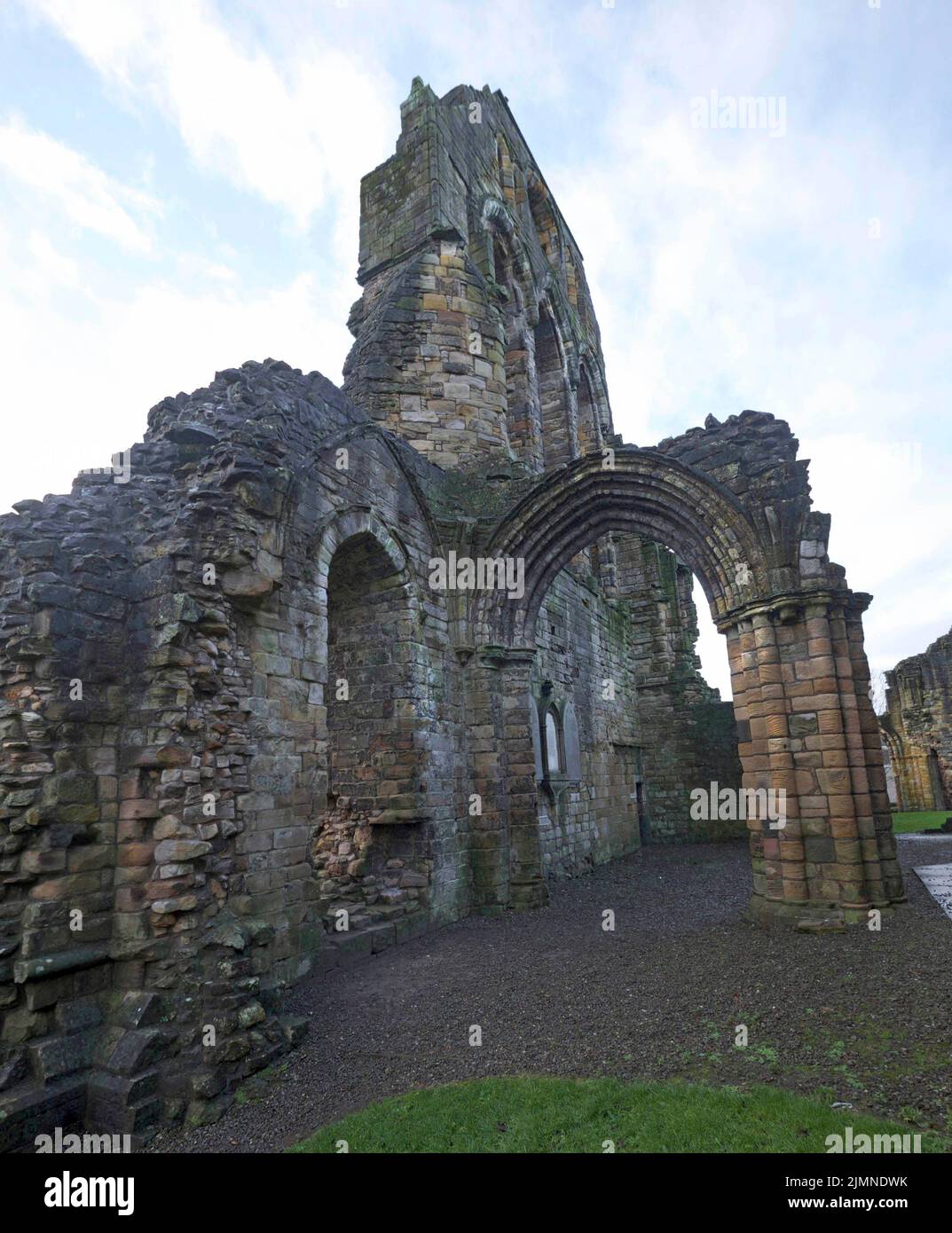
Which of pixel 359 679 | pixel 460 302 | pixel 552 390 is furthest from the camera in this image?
pixel 552 390

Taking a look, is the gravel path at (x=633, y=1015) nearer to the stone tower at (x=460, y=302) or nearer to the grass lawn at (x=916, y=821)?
the stone tower at (x=460, y=302)

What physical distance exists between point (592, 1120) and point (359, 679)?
5.82m

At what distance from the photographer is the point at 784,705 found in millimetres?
7832

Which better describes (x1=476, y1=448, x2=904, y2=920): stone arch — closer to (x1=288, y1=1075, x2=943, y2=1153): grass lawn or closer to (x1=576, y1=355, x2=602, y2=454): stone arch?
(x1=288, y1=1075, x2=943, y2=1153): grass lawn

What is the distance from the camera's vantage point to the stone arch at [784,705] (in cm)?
736

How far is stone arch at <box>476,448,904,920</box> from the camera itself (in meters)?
7.36

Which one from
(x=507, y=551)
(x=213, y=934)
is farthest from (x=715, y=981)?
(x=507, y=551)

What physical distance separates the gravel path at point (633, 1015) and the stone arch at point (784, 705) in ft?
1.99

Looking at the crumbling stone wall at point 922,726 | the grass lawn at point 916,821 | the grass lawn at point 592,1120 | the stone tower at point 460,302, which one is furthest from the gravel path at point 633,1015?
the crumbling stone wall at point 922,726

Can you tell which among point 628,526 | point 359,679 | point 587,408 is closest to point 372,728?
Answer: point 359,679

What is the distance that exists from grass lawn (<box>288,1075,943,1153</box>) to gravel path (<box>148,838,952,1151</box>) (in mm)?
208

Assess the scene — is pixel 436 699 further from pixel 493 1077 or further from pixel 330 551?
pixel 493 1077

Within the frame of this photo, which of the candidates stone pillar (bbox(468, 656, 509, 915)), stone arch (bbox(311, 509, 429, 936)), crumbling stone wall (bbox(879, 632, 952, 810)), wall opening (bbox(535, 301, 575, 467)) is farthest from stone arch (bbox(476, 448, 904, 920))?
crumbling stone wall (bbox(879, 632, 952, 810))

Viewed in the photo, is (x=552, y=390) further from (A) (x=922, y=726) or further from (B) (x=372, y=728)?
(A) (x=922, y=726)
